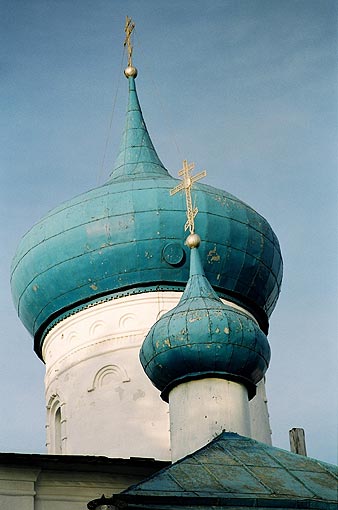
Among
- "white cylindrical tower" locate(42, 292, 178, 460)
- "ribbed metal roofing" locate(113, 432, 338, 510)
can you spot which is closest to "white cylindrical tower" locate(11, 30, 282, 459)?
"white cylindrical tower" locate(42, 292, 178, 460)

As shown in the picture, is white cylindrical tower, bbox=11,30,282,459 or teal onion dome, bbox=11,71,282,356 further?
teal onion dome, bbox=11,71,282,356

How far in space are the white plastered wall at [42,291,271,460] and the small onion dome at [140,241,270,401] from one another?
59.3 inches

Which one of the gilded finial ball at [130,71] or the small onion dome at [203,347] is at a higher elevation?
the gilded finial ball at [130,71]

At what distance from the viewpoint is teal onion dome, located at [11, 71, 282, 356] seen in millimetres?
9969

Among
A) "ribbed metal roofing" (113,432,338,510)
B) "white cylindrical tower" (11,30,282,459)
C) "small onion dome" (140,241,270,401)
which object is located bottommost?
"ribbed metal roofing" (113,432,338,510)

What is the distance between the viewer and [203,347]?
770cm

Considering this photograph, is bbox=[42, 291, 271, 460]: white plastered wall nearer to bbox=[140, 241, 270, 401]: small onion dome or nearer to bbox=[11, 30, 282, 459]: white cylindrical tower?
bbox=[11, 30, 282, 459]: white cylindrical tower

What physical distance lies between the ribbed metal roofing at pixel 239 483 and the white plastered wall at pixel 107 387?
2.50m

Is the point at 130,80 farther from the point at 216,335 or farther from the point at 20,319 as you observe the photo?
the point at 216,335

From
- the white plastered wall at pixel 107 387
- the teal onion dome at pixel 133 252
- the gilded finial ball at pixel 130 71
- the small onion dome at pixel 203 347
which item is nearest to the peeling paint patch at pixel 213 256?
the teal onion dome at pixel 133 252

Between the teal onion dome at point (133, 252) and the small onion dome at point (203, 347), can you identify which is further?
the teal onion dome at point (133, 252)

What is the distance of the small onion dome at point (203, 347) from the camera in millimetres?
7711

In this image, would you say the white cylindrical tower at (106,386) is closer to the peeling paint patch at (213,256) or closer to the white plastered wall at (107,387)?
the white plastered wall at (107,387)

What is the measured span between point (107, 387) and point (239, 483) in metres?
3.65
